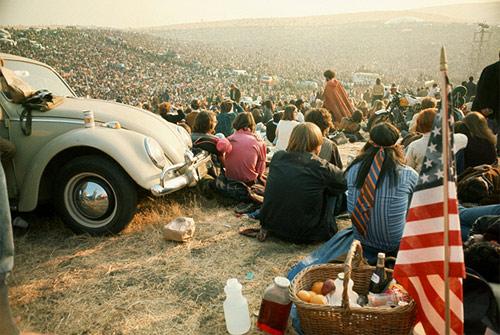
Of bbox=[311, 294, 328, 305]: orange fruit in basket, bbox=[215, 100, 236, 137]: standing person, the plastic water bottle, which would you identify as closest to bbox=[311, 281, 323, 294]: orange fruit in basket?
bbox=[311, 294, 328, 305]: orange fruit in basket

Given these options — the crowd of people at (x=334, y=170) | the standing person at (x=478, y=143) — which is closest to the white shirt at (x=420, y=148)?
the crowd of people at (x=334, y=170)

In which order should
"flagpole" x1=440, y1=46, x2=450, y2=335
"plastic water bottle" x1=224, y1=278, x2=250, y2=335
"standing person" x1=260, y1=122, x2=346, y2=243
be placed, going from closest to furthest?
"flagpole" x1=440, y1=46, x2=450, y2=335 < "plastic water bottle" x1=224, y1=278, x2=250, y2=335 < "standing person" x1=260, y1=122, x2=346, y2=243

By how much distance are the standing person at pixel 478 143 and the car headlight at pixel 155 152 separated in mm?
3536

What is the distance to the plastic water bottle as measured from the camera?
2.54 metres

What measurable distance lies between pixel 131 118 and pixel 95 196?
1.03 m

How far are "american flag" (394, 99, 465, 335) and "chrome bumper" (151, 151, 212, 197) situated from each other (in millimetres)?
2439

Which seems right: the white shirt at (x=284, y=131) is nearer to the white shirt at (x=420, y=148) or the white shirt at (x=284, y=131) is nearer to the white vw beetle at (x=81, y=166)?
the white shirt at (x=420, y=148)

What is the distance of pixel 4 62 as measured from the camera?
4125 mm

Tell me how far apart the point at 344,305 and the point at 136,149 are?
2.55 m

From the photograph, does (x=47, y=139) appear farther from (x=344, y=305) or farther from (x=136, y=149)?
(x=344, y=305)

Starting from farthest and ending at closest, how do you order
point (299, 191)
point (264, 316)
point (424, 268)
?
1. point (299, 191)
2. point (264, 316)
3. point (424, 268)

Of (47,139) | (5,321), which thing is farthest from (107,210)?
(5,321)

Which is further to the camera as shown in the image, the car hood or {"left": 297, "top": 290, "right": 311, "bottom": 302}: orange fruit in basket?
the car hood

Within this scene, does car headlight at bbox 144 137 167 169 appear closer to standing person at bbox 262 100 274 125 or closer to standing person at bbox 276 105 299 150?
standing person at bbox 276 105 299 150
